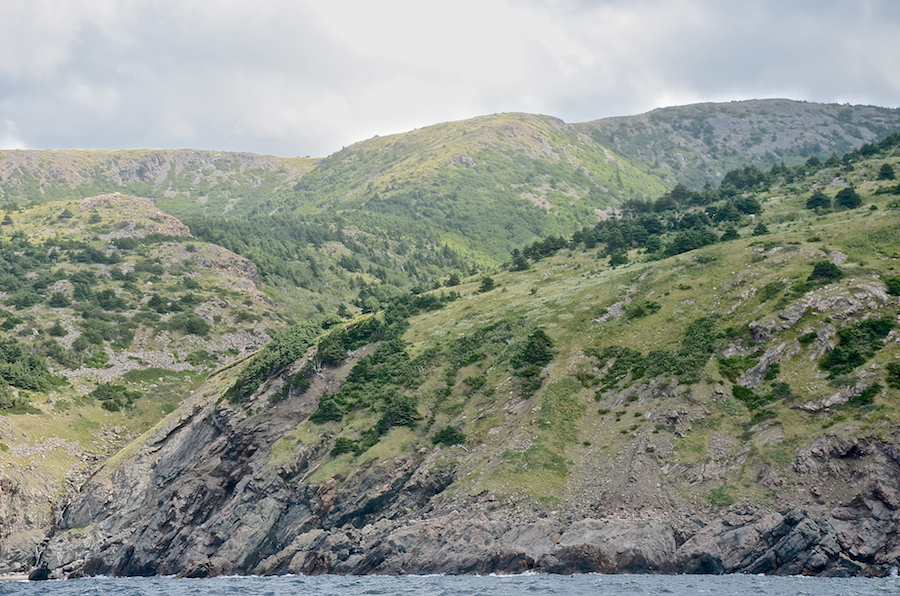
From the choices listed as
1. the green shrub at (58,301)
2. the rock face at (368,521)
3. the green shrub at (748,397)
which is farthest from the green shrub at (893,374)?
the green shrub at (58,301)

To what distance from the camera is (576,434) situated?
6812cm

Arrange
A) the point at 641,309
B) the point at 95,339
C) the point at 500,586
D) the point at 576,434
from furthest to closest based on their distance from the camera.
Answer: the point at 95,339 → the point at 641,309 → the point at 576,434 → the point at 500,586

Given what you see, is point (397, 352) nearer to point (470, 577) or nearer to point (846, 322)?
point (470, 577)

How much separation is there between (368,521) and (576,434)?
21270 mm

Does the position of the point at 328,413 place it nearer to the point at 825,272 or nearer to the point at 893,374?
the point at 825,272

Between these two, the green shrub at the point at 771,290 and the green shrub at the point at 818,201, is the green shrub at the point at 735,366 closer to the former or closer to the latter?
the green shrub at the point at 771,290

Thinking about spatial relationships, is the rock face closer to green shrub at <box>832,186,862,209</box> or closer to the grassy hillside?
the grassy hillside

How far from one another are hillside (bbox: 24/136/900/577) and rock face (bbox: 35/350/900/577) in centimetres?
19

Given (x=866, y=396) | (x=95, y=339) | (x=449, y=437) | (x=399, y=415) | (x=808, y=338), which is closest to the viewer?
(x=866, y=396)

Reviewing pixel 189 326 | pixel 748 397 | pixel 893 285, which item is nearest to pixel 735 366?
pixel 748 397

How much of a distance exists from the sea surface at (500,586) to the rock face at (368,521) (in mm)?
1936

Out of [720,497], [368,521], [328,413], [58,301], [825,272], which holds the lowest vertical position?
[368,521]

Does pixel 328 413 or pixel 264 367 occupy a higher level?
pixel 264 367

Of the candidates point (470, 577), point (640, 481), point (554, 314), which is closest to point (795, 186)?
point (554, 314)
